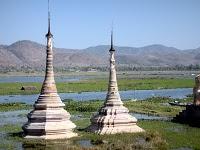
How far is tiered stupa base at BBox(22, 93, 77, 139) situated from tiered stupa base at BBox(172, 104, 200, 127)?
11175 mm

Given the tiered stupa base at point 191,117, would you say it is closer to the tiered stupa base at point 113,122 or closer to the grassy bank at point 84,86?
the tiered stupa base at point 113,122

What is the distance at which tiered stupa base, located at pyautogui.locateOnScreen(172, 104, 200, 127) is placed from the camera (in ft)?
110

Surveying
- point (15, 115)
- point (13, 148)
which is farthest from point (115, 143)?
point (15, 115)

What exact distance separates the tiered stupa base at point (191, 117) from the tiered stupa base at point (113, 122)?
23.4 ft

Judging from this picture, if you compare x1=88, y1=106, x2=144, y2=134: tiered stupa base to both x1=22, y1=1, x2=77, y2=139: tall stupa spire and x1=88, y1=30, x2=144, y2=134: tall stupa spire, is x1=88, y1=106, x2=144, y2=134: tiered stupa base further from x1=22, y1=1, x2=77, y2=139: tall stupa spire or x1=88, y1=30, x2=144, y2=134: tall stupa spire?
x1=22, y1=1, x2=77, y2=139: tall stupa spire

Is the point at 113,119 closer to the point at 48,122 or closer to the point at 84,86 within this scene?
the point at 48,122

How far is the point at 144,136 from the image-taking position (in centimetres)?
2627

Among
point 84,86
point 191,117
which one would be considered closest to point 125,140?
point 191,117

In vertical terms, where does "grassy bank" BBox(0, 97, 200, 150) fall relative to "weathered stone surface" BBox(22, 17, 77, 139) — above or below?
below

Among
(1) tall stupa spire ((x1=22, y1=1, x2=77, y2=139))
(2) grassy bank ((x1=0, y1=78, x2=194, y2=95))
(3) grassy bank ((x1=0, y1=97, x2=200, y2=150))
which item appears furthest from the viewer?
(2) grassy bank ((x1=0, y1=78, x2=194, y2=95))

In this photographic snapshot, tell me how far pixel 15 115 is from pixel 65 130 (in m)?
17.9

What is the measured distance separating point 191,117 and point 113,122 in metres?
9.27

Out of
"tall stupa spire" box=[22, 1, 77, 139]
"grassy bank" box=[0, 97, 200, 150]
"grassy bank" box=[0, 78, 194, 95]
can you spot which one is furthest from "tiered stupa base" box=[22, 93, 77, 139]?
"grassy bank" box=[0, 78, 194, 95]

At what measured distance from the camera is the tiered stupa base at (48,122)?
25016 millimetres
